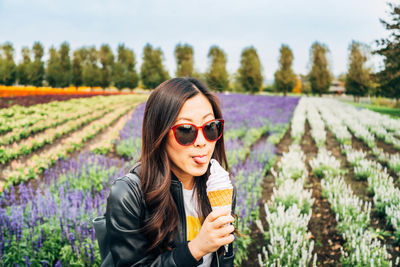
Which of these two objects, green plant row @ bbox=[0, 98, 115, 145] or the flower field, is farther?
green plant row @ bbox=[0, 98, 115, 145]

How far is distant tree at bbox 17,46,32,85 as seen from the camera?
286 inches

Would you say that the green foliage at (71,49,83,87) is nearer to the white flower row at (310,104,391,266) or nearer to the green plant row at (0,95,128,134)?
the green plant row at (0,95,128,134)

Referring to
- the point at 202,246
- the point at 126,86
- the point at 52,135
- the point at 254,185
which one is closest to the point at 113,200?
the point at 202,246

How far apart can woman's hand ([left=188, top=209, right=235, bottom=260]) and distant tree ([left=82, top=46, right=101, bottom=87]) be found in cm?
3817

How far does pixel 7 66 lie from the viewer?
6188 mm

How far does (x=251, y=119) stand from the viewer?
38.6ft

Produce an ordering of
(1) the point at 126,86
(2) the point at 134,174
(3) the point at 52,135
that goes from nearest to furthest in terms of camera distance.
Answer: (2) the point at 134,174
(3) the point at 52,135
(1) the point at 126,86

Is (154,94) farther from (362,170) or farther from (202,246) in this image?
(362,170)

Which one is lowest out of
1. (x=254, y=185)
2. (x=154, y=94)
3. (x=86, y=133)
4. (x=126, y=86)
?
(x=254, y=185)

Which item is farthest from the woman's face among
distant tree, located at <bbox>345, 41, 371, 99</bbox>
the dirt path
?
distant tree, located at <bbox>345, 41, 371, 99</bbox>

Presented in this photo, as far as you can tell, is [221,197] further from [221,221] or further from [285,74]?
[285,74]

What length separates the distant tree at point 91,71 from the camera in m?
35.6

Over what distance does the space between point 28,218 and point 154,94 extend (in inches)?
99.4

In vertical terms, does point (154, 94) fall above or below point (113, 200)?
above
